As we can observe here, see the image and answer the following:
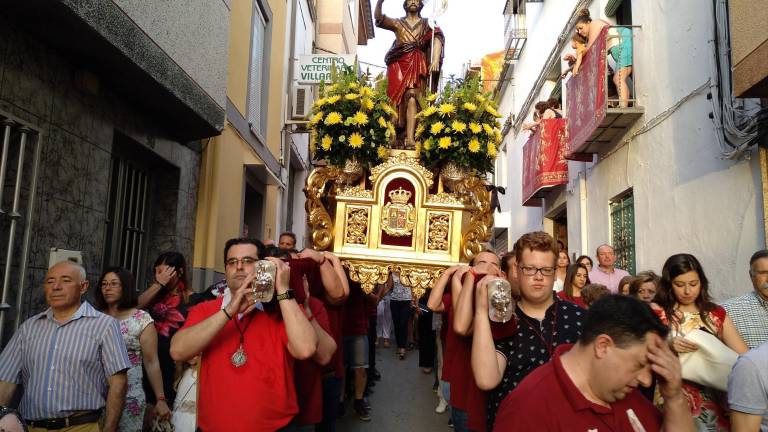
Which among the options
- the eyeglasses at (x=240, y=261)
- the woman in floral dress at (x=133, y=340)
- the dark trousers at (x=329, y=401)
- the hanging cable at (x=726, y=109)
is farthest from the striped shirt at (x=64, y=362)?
the hanging cable at (x=726, y=109)

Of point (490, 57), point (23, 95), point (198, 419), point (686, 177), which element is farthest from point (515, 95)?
point (198, 419)

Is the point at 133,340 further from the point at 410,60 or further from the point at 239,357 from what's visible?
the point at 410,60

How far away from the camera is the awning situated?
9633 millimetres

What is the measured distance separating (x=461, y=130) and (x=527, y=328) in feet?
7.28

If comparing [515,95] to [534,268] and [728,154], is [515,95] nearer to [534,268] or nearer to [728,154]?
[728,154]

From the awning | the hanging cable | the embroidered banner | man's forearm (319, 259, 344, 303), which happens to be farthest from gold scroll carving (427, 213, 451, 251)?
the awning

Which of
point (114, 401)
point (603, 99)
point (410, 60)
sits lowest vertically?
point (114, 401)

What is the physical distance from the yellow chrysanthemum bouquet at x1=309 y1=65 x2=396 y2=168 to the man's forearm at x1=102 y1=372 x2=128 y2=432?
7.31ft

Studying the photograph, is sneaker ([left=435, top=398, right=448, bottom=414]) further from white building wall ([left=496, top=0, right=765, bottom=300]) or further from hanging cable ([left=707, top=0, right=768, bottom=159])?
hanging cable ([left=707, top=0, right=768, bottom=159])

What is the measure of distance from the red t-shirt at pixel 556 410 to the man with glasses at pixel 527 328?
22.4 inches

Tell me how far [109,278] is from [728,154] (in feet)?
18.5

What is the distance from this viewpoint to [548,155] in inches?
464

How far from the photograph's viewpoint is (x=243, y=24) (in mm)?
8773

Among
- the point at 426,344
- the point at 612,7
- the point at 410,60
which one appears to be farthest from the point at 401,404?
the point at 612,7
